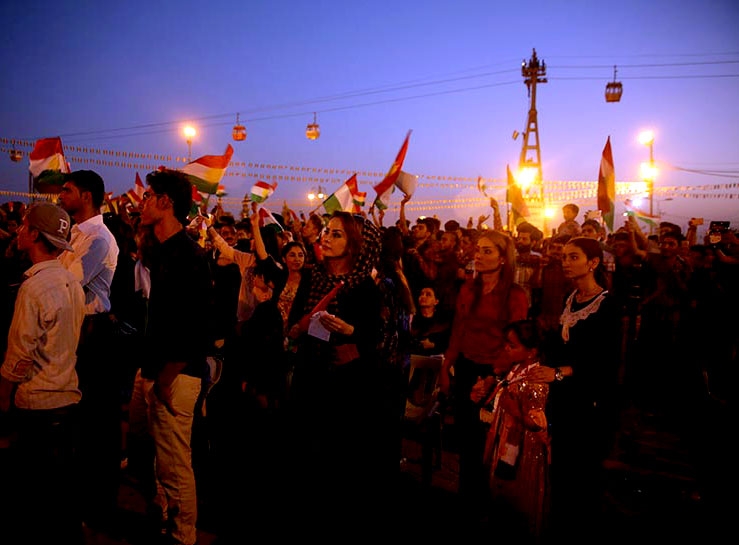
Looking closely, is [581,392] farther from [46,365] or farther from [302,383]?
[46,365]

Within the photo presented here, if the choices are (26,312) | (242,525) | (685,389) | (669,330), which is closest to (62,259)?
(26,312)

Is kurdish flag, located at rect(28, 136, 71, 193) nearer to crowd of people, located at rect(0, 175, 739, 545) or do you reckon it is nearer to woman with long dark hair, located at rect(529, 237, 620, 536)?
crowd of people, located at rect(0, 175, 739, 545)

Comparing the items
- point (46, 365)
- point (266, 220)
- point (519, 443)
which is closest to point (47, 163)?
point (266, 220)

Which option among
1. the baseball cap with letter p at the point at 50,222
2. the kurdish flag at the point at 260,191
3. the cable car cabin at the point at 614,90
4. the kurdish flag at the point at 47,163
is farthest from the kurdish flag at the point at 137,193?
the cable car cabin at the point at 614,90

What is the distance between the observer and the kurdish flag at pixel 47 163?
6.85 metres

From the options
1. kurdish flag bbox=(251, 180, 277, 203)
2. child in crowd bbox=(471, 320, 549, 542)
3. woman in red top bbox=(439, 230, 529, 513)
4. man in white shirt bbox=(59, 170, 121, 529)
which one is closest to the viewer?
child in crowd bbox=(471, 320, 549, 542)

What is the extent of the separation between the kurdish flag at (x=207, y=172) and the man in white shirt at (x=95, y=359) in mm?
2230

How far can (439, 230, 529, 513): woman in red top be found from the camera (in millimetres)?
3918

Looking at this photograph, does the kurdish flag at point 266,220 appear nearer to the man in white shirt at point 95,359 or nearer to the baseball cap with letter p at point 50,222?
the man in white shirt at point 95,359

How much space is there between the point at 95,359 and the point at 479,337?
9.61 ft

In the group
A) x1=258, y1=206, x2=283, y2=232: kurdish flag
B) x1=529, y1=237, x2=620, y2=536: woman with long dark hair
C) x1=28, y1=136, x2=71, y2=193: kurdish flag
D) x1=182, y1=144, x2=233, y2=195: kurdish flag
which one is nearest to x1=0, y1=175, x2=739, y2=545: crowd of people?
x1=529, y1=237, x2=620, y2=536: woman with long dark hair

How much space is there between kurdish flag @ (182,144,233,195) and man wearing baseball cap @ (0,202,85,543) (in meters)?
3.21

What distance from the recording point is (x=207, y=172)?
6.43 m

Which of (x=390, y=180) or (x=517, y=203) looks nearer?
(x=390, y=180)
